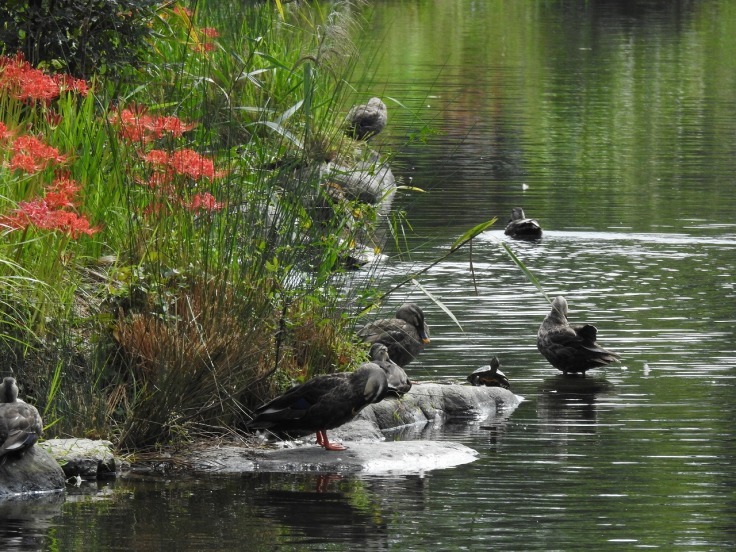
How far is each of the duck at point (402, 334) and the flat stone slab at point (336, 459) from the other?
7.74ft

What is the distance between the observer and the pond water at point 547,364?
8.35m

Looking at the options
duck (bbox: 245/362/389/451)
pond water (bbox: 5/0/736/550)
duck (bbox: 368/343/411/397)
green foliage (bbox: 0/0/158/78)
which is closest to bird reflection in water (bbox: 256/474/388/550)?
pond water (bbox: 5/0/736/550)

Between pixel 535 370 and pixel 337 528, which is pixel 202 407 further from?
pixel 535 370

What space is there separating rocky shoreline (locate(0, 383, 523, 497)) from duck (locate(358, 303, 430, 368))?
3.84 feet

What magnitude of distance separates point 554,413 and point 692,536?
3245mm

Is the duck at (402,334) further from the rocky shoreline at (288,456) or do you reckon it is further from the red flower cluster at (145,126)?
the red flower cluster at (145,126)

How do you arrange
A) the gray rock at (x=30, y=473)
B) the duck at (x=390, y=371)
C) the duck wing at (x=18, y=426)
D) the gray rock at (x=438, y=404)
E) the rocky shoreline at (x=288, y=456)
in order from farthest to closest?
1. the gray rock at (x=438, y=404)
2. the duck at (x=390, y=371)
3. the rocky shoreline at (x=288, y=456)
4. the gray rock at (x=30, y=473)
5. the duck wing at (x=18, y=426)

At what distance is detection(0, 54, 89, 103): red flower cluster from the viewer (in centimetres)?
1000

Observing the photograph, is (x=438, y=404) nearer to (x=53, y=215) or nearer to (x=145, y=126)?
(x=145, y=126)

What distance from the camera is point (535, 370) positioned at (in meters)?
13.0

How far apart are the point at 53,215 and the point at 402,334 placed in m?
4.15

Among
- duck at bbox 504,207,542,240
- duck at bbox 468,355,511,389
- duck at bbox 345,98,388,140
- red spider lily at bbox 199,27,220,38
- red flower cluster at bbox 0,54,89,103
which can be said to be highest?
red spider lily at bbox 199,27,220,38

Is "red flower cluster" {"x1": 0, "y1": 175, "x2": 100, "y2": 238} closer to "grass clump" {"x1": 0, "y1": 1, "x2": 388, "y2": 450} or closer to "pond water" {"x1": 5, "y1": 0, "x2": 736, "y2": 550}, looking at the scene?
"grass clump" {"x1": 0, "y1": 1, "x2": 388, "y2": 450}

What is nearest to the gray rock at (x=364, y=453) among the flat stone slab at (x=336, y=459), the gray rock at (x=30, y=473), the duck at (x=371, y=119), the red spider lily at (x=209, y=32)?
the flat stone slab at (x=336, y=459)
